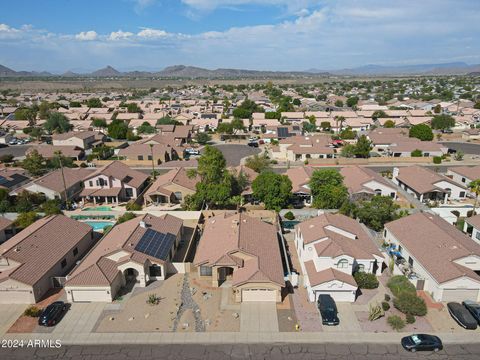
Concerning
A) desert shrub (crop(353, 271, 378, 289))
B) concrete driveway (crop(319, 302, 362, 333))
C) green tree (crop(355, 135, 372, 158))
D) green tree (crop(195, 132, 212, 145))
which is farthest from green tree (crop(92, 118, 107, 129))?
concrete driveway (crop(319, 302, 362, 333))

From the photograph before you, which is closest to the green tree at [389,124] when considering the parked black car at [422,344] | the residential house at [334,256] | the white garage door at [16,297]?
the residential house at [334,256]

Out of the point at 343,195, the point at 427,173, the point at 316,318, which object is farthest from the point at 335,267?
the point at 427,173

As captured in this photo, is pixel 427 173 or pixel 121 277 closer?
pixel 121 277

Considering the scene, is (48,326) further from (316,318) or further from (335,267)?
(335,267)

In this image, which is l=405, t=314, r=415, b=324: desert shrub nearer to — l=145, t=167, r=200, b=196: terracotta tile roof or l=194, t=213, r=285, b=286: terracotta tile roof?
l=194, t=213, r=285, b=286: terracotta tile roof

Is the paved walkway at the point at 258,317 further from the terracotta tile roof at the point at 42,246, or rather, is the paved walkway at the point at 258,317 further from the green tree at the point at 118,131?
the green tree at the point at 118,131

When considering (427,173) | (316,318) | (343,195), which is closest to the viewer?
(316,318)

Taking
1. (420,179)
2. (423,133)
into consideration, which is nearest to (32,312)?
(420,179)

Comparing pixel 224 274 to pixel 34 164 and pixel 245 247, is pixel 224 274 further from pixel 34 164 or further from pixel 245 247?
pixel 34 164
